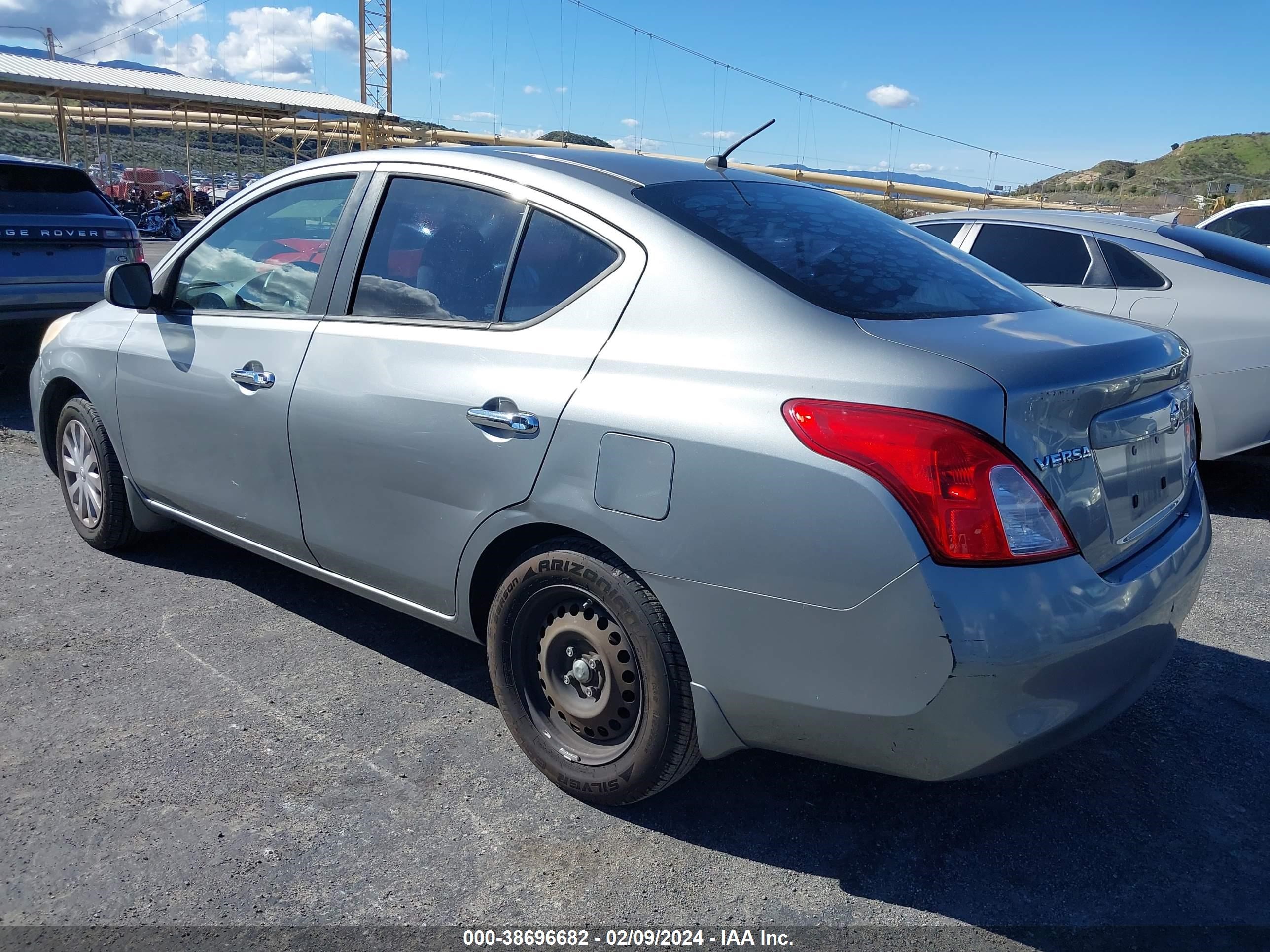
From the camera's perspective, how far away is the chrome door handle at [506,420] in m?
2.56

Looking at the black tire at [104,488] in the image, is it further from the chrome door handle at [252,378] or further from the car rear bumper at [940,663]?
the car rear bumper at [940,663]

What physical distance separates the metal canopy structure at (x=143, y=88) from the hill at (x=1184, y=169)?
3910 centimetres

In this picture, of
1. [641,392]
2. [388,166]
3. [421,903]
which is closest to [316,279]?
[388,166]

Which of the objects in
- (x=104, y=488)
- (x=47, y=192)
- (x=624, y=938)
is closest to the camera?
(x=624, y=938)

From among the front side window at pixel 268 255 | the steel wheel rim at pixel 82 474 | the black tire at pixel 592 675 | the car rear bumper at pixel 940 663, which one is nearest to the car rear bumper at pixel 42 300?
the steel wheel rim at pixel 82 474

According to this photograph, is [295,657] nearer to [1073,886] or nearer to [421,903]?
[421,903]

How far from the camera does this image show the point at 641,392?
7.83ft

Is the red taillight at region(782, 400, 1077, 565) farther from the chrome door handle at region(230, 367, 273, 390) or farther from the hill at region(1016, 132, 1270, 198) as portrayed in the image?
the hill at region(1016, 132, 1270, 198)

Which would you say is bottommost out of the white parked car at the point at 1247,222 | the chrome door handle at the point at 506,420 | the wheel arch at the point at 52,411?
the wheel arch at the point at 52,411

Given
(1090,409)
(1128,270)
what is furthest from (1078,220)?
(1090,409)

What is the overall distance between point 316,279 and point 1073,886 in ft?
9.24

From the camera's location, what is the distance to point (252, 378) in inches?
132

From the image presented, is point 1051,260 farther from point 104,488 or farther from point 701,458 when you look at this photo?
point 104,488

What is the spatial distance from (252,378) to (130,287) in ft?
2.88
